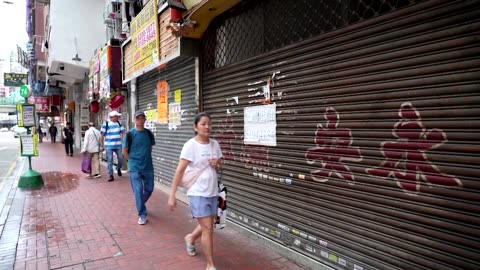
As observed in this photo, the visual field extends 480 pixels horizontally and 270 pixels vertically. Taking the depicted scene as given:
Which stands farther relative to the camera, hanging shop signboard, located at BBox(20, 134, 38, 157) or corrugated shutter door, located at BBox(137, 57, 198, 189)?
hanging shop signboard, located at BBox(20, 134, 38, 157)

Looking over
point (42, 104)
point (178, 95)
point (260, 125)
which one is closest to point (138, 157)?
point (260, 125)

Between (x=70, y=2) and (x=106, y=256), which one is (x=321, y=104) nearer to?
(x=106, y=256)

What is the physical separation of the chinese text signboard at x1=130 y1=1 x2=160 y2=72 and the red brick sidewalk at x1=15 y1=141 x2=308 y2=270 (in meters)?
3.17

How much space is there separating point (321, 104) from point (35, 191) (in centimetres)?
781

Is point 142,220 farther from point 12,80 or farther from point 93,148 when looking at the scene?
point 12,80

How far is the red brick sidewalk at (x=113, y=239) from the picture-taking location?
408cm

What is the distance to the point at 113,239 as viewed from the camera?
192 inches

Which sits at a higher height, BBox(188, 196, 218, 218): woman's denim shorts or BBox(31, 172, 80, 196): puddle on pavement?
BBox(188, 196, 218, 218): woman's denim shorts

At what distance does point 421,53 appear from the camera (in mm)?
2770

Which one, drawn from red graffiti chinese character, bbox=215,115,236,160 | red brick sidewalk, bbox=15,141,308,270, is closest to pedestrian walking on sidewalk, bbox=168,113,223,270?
red brick sidewalk, bbox=15,141,308,270

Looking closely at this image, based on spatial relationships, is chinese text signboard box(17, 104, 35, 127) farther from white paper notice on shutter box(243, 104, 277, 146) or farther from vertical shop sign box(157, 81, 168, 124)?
white paper notice on shutter box(243, 104, 277, 146)

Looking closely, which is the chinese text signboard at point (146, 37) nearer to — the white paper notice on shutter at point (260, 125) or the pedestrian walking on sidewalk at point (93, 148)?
the pedestrian walking on sidewalk at point (93, 148)

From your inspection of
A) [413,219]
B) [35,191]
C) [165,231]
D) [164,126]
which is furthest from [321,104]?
[35,191]

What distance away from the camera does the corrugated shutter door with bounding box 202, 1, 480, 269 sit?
2.53 meters
